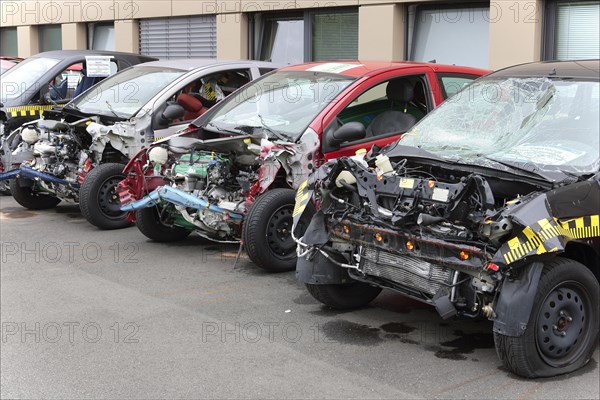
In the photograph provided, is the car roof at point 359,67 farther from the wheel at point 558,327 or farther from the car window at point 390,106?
the wheel at point 558,327

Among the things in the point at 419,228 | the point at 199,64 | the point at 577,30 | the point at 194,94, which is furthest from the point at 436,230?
the point at 577,30

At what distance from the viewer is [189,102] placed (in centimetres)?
988

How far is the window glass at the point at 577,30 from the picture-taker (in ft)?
38.8

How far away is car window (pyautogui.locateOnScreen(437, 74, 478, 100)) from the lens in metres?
8.42

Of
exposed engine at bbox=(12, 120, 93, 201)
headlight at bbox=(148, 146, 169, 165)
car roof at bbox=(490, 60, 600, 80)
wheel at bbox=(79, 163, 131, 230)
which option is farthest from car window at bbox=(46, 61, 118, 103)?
car roof at bbox=(490, 60, 600, 80)

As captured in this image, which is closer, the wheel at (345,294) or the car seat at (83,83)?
the wheel at (345,294)

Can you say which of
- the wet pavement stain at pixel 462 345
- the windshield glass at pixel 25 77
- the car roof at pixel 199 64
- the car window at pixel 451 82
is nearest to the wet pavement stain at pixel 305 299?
the wet pavement stain at pixel 462 345

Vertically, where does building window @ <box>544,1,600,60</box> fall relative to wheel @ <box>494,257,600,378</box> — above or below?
above

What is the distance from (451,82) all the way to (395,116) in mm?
841

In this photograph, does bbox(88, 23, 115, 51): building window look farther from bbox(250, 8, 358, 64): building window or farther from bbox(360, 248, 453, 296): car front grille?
bbox(360, 248, 453, 296): car front grille

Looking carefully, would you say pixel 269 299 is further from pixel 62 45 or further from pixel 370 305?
pixel 62 45

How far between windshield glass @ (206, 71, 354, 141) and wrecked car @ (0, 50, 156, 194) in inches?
148

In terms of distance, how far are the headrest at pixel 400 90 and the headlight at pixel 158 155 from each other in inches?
91.1

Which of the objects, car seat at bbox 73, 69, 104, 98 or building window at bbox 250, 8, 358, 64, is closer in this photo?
car seat at bbox 73, 69, 104, 98
